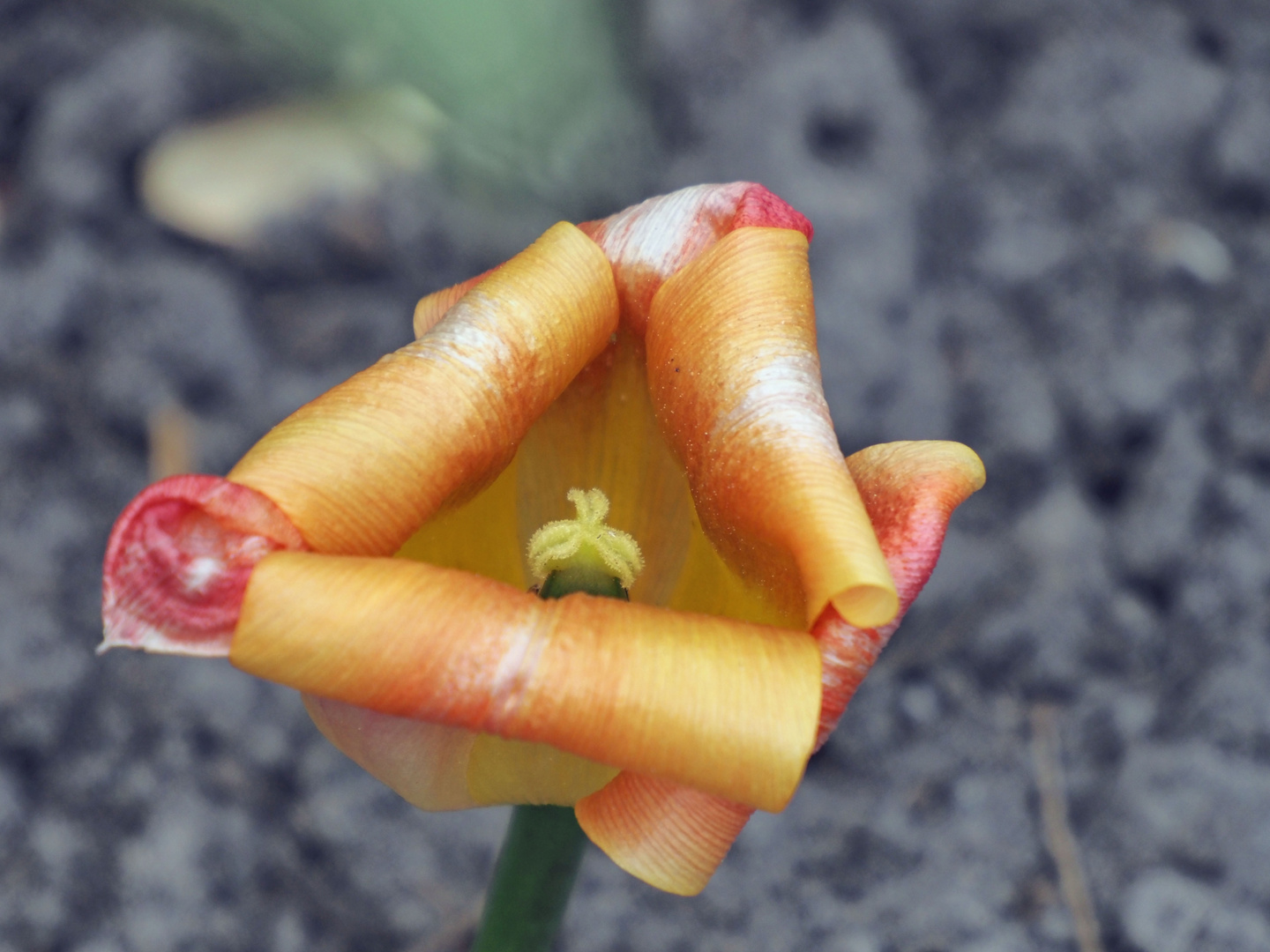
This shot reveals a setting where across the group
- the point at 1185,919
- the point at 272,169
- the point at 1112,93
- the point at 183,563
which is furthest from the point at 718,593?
the point at 1112,93

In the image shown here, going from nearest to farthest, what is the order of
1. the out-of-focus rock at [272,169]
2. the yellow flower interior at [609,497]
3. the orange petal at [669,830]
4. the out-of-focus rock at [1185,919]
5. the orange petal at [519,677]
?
1. the orange petal at [519,677]
2. the orange petal at [669,830]
3. the yellow flower interior at [609,497]
4. the out-of-focus rock at [1185,919]
5. the out-of-focus rock at [272,169]

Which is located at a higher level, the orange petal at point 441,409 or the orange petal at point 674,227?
the orange petal at point 674,227

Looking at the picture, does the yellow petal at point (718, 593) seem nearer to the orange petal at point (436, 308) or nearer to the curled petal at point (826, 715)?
the curled petal at point (826, 715)

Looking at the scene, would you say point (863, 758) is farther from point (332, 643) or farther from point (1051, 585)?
point (332, 643)

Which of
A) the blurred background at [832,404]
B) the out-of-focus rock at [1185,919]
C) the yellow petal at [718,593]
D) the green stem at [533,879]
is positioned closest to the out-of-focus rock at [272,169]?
the blurred background at [832,404]

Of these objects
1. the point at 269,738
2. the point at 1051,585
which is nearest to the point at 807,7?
the point at 1051,585

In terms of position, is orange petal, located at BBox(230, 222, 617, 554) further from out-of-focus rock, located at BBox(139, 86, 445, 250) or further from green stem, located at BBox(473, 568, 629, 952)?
out-of-focus rock, located at BBox(139, 86, 445, 250)

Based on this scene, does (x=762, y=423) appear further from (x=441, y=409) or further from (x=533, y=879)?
(x=533, y=879)
